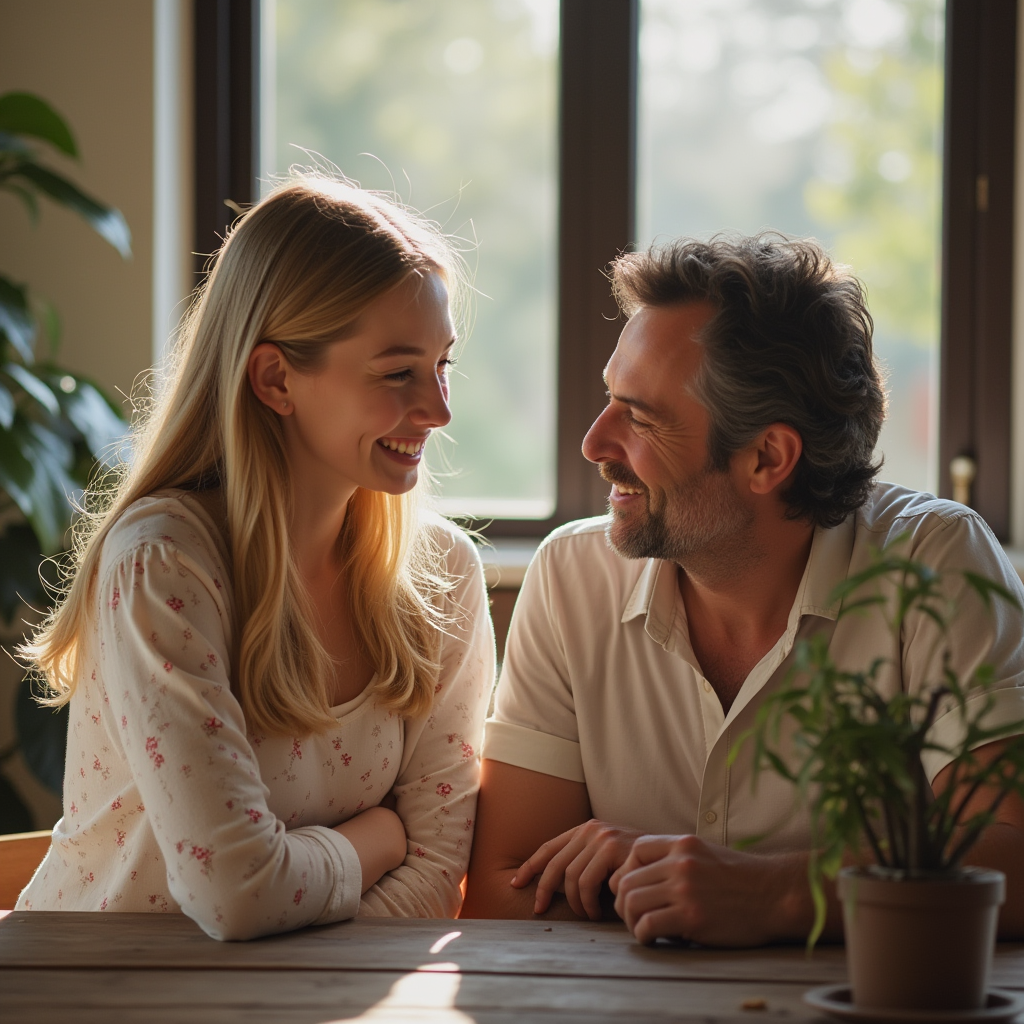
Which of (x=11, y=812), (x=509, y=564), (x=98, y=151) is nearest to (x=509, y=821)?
(x=509, y=564)

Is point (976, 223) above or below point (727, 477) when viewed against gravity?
above

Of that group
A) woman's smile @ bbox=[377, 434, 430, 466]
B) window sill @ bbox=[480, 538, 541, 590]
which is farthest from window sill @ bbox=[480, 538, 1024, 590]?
woman's smile @ bbox=[377, 434, 430, 466]

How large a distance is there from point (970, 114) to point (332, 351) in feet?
7.05

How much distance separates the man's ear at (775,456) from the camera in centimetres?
162

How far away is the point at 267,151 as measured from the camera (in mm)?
3152

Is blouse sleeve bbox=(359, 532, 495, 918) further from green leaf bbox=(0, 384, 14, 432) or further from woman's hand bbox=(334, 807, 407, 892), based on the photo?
green leaf bbox=(0, 384, 14, 432)

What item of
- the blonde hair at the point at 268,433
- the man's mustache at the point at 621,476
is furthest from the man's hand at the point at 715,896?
the man's mustache at the point at 621,476

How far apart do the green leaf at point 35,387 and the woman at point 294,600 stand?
2.89ft

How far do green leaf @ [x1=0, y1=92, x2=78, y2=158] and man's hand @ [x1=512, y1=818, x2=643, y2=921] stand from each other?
1.87 meters

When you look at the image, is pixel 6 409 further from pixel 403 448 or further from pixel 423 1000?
pixel 423 1000

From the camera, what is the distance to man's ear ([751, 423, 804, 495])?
162 cm

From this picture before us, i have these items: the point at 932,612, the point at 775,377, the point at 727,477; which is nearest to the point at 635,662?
the point at 727,477

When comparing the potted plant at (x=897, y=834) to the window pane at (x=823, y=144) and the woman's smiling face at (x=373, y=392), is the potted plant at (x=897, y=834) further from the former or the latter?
the window pane at (x=823, y=144)

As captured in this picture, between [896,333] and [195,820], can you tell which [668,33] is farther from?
[195,820]
